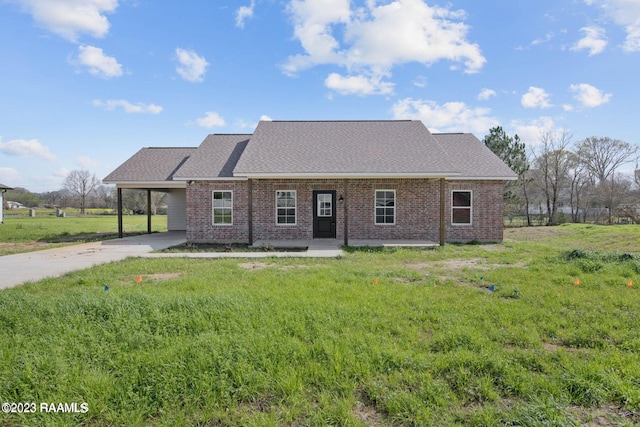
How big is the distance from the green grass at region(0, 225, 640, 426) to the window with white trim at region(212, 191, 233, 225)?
26.0 ft

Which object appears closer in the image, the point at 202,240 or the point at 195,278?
the point at 195,278

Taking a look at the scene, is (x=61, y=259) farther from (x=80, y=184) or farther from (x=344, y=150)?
(x=80, y=184)

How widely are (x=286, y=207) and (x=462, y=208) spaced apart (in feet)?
24.3

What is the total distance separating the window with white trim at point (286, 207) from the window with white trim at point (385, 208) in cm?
344

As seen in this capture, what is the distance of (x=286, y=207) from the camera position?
1423cm

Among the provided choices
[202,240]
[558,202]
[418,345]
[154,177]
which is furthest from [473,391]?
[558,202]

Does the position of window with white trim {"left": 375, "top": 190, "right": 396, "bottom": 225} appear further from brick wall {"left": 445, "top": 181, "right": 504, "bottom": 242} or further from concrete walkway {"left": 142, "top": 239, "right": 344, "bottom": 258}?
concrete walkway {"left": 142, "top": 239, "right": 344, "bottom": 258}

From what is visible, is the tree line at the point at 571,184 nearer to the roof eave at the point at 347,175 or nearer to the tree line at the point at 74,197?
the roof eave at the point at 347,175

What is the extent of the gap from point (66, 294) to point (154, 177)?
1076cm

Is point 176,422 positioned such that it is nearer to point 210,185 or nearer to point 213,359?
point 213,359

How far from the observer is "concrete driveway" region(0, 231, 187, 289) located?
309 inches

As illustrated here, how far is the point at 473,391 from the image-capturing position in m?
3.08

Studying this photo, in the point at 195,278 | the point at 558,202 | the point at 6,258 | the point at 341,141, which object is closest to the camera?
the point at 195,278

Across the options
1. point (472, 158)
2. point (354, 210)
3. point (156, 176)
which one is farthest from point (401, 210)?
point (156, 176)
